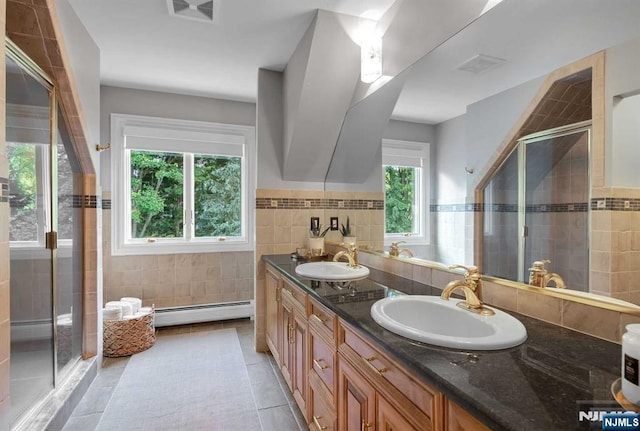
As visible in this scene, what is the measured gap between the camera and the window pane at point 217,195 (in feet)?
11.5

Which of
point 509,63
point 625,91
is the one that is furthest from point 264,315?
point 625,91

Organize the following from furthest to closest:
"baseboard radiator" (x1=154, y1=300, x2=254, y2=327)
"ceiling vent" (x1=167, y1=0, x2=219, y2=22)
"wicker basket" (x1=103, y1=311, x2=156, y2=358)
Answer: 1. "baseboard radiator" (x1=154, y1=300, x2=254, y2=327)
2. "wicker basket" (x1=103, y1=311, x2=156, y2=358)
3. "ceiling vent" (x1=167, y1=0, x2=219, y2=22)

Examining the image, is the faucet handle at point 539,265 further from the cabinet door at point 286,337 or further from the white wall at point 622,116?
the cabinet door at point 286,337

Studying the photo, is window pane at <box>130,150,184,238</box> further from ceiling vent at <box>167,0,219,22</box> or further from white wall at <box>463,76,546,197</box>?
white wall at <box>463,76,546,197</box>

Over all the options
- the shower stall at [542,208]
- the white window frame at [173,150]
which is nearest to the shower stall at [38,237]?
the white window frame at [173,150]

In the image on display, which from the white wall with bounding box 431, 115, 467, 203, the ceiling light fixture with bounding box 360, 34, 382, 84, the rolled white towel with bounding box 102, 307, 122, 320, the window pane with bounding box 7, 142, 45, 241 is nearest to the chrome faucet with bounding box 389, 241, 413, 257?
the white wall with bounding box 431, 115, 467, 203

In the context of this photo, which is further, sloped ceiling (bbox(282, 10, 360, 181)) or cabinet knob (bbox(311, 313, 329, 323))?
sloped ceiling (bbox(282, 10, 360, 181))

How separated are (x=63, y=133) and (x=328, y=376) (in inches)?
88.6

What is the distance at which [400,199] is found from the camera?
1896mm

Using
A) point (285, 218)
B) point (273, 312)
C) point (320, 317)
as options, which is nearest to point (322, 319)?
point (320, 317)

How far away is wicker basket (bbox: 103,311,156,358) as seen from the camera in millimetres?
2643

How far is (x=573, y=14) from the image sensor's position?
40.3 inches

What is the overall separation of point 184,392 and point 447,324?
1.85 m

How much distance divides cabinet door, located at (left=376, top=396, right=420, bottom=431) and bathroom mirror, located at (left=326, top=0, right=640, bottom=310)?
675mm
